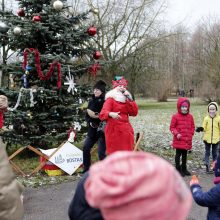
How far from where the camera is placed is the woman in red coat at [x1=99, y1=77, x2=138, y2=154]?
6.59m

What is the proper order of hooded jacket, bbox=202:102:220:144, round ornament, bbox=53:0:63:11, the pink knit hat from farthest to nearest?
hooded jacket, bbox=202:102:220:144
round ornament, bbox=53:0:63:11
the pink knit hat

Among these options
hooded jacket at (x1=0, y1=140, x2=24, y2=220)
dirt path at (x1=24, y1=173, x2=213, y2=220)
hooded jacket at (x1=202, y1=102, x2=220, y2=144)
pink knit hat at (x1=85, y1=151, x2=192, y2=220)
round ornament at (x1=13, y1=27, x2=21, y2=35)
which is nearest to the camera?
pink knit hat at (x1=85, y1=151, x2=192, y2=220)

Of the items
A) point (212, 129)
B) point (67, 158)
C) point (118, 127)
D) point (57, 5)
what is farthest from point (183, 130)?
point (57, 5)

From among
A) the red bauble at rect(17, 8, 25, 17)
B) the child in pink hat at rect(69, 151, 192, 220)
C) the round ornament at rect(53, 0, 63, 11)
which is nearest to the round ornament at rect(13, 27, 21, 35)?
the red bauble at rect(17, 8, 25, 17)

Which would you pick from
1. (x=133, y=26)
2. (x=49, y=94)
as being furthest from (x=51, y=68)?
(x=133, y=26)

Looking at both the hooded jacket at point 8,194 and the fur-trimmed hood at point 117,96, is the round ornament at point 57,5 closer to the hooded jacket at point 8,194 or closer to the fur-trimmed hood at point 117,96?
the fur-trimmed hood at point 117,96

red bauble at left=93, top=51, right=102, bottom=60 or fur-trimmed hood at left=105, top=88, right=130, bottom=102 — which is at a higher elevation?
red bauble at left=93, top=51, right=102, bottom=60

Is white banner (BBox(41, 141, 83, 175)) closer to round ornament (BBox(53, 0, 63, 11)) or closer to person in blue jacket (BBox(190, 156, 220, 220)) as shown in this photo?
round ornament (BBox(53, 0, 63, 11))

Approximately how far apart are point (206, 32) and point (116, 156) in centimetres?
5139

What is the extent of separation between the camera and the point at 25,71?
28.9 feet

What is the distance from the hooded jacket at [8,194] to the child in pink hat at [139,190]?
0.93 metres

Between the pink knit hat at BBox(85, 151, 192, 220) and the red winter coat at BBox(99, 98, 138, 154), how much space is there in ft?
16.9

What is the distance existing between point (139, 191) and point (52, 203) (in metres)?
5.09

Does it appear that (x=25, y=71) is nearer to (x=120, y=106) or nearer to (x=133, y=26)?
(x=120, y=106)
